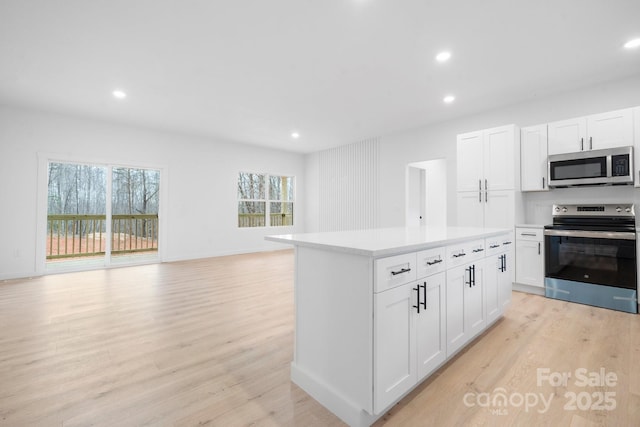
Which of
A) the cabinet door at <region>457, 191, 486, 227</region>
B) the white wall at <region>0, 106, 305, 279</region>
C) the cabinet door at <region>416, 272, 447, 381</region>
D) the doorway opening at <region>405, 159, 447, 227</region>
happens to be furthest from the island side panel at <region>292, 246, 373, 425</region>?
the white wall at <region>0, 106, 305, 279</region>

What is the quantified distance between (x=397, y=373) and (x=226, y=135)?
20.0ft

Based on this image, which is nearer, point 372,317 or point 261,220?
point 372,317

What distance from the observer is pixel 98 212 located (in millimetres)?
5508

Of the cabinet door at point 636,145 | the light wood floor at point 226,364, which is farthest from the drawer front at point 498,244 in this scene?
the cabinet door at point 636,145

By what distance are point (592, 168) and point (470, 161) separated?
1.35 metres

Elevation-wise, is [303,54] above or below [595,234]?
above

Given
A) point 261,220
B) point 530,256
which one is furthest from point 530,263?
point 261,220

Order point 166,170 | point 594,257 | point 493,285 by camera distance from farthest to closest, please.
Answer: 1. point 166,170
2. point 594,257
3. point 493,285

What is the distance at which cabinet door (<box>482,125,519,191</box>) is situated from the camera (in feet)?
12.8

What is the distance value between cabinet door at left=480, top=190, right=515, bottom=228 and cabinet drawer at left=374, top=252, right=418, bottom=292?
10.1ft

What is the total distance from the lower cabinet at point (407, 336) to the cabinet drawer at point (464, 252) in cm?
17

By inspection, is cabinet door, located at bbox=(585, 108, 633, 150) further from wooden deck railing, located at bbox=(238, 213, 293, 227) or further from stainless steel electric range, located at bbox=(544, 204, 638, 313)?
wooden deck railing, located at bbox=(238, 213, 293, 227)

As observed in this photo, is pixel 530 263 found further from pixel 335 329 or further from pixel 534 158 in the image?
pixel 335 329

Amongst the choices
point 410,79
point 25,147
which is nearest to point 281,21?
point 410,79
